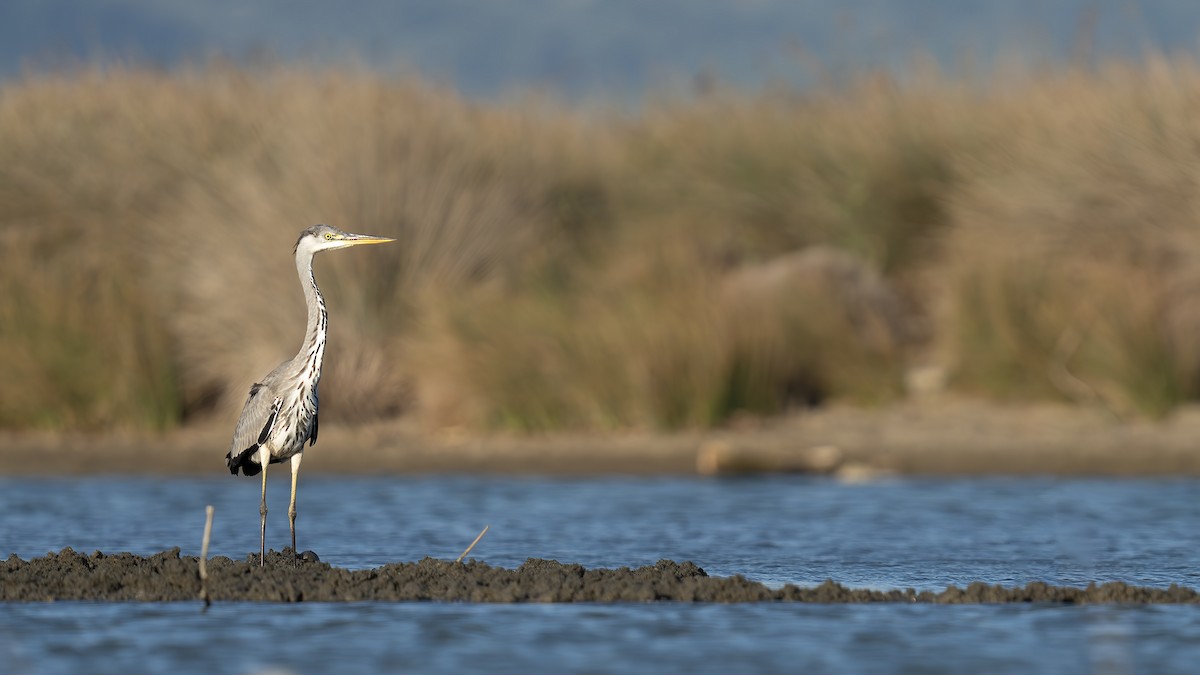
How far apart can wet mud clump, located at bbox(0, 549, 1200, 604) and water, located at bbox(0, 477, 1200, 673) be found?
0.14 meters

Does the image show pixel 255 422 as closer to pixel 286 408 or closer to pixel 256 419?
pixel 256 419

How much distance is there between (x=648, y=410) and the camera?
54.0ft

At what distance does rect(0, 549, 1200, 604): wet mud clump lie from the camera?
8.86m

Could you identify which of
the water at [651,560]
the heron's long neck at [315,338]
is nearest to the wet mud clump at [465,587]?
the water at [651,560]

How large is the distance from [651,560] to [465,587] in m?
→ 1.82

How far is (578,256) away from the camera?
19531 millimetres

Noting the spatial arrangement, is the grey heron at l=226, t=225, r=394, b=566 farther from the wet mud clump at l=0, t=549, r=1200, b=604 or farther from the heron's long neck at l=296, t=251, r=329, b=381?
the wet mud clump at l=0, t=549, r=1200, b=604

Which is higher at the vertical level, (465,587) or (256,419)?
(256,419)

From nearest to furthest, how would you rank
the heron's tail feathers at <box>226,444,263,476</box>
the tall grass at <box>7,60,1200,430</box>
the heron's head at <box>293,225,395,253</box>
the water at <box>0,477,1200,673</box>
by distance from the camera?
the water at <box>0,477,1200,673</box> < the heron's tail feathers at <box>226,444,263,476</box> < the heron's head at <box>293,225,395,253</box> < the tall grass at <box>7,60,1200,430</box>

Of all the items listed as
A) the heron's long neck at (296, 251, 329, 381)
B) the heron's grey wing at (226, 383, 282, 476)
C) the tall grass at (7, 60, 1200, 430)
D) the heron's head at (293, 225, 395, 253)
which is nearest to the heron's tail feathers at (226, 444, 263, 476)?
the heron's grey wing at (226, 383, 282, 476)

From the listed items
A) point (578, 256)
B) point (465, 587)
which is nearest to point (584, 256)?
point (578, 256)

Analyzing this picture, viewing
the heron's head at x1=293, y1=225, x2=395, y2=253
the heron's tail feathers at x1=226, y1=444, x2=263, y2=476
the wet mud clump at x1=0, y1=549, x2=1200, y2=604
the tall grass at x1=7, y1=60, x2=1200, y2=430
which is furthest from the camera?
the tall grass at x1=7, y1=60, x2=1200, y2=430

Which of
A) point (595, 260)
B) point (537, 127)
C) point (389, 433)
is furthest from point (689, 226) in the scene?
point (389, 433)

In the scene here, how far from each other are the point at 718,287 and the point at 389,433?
3188 mm
